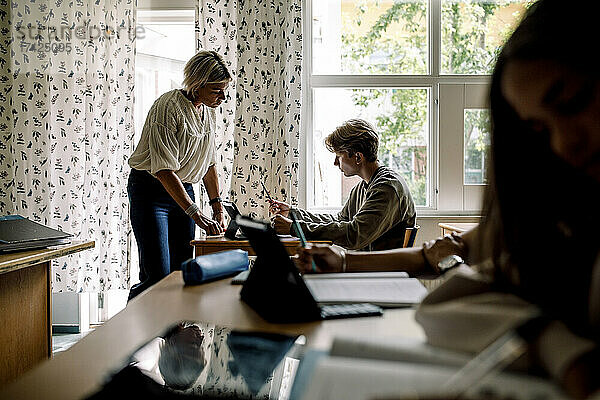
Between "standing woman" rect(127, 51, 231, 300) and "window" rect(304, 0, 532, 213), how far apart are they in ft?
3.99

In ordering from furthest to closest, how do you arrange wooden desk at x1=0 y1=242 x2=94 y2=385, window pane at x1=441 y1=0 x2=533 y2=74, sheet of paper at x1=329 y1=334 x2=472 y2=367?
window pane at x1=441 y1=0 x2=533 y2=74, wooden desk at x1=0 y1=242 x2=94 y2=385, sheet of paper at x1=329 y1=334 x2=472 y2=367

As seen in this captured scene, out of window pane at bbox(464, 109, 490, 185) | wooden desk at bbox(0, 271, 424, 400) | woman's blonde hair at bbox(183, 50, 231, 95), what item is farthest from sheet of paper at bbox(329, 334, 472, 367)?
window pane at bbox(464, 109, 490, 185)

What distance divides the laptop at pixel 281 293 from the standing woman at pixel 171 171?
182cm

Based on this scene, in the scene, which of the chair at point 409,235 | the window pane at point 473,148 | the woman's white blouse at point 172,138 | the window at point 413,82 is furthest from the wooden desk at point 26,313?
the window pane at point 473,148

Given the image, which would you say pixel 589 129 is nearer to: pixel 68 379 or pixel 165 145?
pixel 68 379

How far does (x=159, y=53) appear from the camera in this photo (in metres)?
4.11

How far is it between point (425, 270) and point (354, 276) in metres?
0.23

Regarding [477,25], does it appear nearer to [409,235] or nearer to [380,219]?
[409,235]

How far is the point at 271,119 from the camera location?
12.8 feet

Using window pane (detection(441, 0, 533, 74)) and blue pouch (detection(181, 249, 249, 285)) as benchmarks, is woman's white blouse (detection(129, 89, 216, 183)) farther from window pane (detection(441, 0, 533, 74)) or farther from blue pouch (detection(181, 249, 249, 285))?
window pane (detection(441, 0, 533, 74))

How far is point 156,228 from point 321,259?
5.42 ft

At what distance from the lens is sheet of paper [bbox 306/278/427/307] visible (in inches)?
41.9

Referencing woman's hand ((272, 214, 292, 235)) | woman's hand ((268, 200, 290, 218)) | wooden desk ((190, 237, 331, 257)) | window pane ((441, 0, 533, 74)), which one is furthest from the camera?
window pane ((441, 0, 533, 74))

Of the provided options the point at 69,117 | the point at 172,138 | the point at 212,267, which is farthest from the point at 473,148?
the point at 212,267
